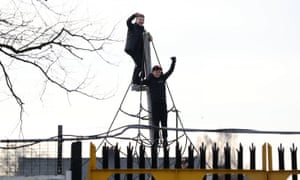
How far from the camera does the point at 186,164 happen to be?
1002 cm

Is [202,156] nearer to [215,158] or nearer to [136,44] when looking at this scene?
[215,158]

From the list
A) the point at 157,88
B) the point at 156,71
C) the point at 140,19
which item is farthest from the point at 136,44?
the point at 157,88

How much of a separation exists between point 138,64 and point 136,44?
0.39 m

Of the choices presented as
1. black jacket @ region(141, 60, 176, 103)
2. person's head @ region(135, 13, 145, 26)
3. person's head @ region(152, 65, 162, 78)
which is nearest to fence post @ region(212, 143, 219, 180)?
black jacket @ region(141, 60, 176, 103)

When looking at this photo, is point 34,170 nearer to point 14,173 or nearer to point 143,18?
point 14,173

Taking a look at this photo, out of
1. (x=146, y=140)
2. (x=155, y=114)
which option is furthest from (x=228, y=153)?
(x=155, y=114)

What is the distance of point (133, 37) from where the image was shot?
1384 centimetres

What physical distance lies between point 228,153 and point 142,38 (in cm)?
494

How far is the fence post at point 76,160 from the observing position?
899 cm

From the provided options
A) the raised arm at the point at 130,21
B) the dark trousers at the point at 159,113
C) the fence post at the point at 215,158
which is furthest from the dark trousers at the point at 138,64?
the fence post at the point at 215,158

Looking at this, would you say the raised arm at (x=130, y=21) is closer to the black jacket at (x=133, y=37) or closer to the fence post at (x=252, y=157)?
the black jacket at (x=133, y=37)

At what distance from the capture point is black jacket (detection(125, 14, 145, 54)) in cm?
1378

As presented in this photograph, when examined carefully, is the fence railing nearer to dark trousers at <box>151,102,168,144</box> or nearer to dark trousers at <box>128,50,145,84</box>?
dark trousers at <box>151,102,168,144</box>

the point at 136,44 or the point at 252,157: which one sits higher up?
the point at 136,44
